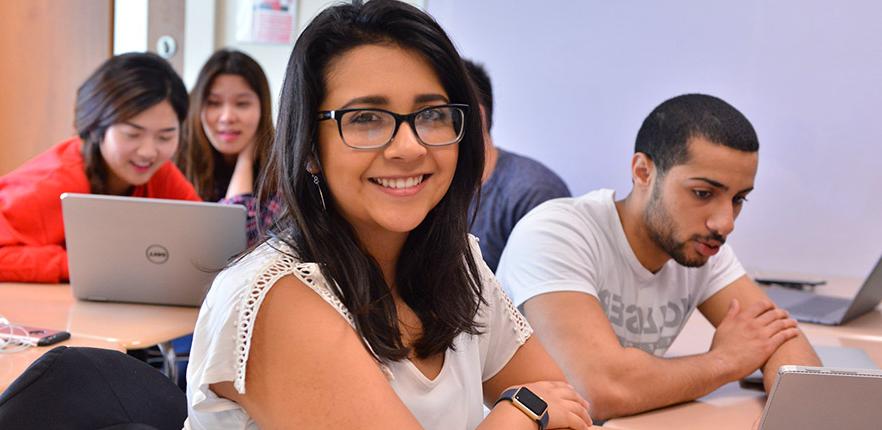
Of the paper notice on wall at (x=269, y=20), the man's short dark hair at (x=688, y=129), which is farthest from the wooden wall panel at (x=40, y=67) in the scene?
the man's short dark hair at (x=688, y=129)

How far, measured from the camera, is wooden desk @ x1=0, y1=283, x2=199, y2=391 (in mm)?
2070

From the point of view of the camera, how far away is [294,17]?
4.51m

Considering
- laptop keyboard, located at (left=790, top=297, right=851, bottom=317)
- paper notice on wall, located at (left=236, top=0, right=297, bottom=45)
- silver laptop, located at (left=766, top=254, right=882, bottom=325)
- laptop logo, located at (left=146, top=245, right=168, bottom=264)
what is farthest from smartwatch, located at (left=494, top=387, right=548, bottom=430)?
paper notice on wall, located at (left=236, top=0, right=297, bottom=45)

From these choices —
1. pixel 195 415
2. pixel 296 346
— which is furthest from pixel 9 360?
pixel 296 346

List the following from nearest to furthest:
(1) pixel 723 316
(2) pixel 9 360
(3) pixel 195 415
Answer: (3) pixel 195 415, (2) pixel 9 360, (1) pixel 723 316

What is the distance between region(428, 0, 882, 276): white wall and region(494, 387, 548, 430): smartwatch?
250cm

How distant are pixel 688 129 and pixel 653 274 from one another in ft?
1.11

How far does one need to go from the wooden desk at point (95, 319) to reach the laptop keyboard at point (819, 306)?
1.70m

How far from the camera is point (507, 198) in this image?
2898 mm

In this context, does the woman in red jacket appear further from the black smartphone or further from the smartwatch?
the smartwatch

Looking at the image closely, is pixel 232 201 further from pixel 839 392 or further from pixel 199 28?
pixel 839 392

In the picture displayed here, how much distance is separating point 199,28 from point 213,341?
12.0 feet

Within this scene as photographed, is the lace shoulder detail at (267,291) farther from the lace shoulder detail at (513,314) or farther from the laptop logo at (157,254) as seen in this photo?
the laptop logo at (157,254)

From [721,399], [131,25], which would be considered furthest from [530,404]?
[131,25]
